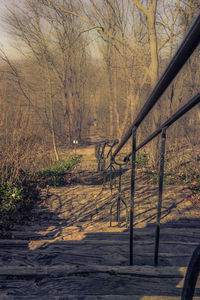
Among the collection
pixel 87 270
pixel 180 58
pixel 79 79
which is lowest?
pixel 87 270

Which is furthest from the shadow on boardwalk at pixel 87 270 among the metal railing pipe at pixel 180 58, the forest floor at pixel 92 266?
the metal railing pipe at pixel 180 58

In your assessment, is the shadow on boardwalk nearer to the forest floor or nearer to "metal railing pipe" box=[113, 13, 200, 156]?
the forest floor

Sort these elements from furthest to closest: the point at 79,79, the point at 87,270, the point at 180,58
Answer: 1. the point at 79,79
2. the point at 87,270
3. the point at 180,58

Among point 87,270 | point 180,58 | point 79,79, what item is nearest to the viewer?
point 180,58

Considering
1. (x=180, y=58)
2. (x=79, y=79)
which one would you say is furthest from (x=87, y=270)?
(x=79, y=79)

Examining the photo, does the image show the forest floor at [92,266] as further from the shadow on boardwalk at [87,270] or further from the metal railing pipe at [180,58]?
the metal railing pipe at [180,58]

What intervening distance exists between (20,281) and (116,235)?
1379mm

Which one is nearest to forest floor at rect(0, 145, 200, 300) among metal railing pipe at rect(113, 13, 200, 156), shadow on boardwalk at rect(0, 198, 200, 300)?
shadow on boardwalk at rect(0, 198, 200, 300)

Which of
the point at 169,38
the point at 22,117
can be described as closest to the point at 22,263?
the point at 22,117

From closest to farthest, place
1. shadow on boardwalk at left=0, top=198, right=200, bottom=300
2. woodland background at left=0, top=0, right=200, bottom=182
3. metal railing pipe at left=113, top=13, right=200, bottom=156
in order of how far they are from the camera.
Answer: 1. metal railing pipe at left=113, top=13, right=200, bottom=156
2. shadow on boardwalk at left=0, top=198, right=200, bottom=300
3. woodland background at left=0, top=0, right=200, bottom=182

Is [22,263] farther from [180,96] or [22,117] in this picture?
[180,96]

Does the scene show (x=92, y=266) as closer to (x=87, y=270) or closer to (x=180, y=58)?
(x=87, y=270)

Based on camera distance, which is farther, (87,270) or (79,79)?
(79,79)

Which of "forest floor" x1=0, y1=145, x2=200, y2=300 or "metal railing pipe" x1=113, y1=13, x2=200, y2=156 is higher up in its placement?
"metal railing pipe" x1=113, y1=13, x2=200, y2=156
